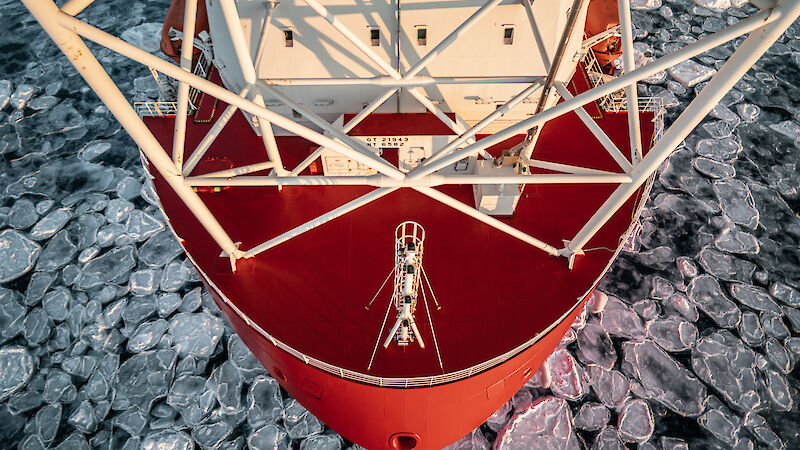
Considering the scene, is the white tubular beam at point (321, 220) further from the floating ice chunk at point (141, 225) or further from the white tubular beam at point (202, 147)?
the floating ice chunk at point (141, 225)

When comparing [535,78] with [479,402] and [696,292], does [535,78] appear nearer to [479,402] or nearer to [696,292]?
[479,402]

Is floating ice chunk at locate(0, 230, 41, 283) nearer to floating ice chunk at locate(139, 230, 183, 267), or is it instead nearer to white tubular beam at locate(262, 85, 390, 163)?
floating ice chunk at locate(139, 230, 183, 267)

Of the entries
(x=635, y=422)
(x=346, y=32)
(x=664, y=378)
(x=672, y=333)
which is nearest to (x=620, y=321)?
(x=672, y=333)

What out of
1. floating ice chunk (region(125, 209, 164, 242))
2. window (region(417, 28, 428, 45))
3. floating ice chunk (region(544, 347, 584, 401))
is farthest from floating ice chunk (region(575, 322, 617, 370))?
floating ice chunk (region(125, 209, 164, 242))

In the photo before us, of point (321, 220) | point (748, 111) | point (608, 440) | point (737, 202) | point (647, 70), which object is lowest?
point (608, 440)

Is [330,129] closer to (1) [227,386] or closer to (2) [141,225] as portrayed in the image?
(1) [227,386]

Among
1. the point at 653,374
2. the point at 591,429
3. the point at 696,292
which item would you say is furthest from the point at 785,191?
the point at 591,429
